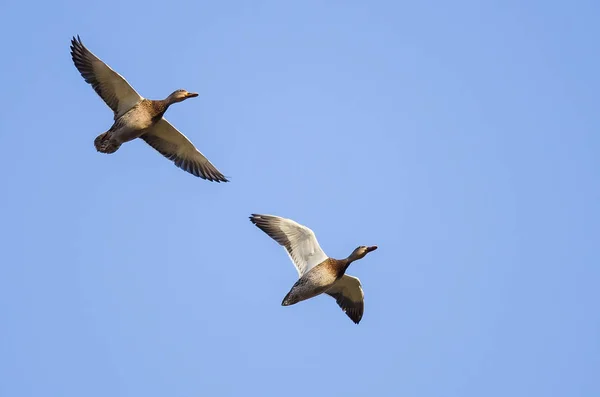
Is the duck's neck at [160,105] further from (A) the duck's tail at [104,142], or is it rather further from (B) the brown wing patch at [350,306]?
(B) the brown wing patch at [350,306]

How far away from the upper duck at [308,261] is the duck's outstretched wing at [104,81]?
3.32 metres

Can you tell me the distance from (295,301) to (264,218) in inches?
70.3

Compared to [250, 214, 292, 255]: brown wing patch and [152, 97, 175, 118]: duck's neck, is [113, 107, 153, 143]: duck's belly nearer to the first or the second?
[152, 97, 175, 118]: duck's neck

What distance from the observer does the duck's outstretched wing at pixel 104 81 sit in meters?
20.9

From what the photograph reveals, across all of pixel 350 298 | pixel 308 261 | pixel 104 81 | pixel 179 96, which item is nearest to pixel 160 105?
pixel 179 96

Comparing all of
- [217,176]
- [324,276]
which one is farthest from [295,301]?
[217,176]

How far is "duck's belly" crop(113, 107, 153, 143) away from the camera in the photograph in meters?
20.9

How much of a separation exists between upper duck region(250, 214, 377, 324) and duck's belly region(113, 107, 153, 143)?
2.79 meters

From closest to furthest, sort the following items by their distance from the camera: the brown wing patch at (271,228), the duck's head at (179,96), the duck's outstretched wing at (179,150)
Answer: the brown wing patch at (271,228) → the duck's head at (179,96) → the duck's outstretched wing at (179,150)

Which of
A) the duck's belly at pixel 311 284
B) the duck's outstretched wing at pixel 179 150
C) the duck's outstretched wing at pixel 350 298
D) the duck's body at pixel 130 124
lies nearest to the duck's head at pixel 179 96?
the duck's body at pixel 130 124

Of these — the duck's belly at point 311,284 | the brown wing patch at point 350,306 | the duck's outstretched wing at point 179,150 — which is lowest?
the brown wing patch at point 350,306

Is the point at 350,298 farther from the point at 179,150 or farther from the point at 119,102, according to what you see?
the point at 119,102

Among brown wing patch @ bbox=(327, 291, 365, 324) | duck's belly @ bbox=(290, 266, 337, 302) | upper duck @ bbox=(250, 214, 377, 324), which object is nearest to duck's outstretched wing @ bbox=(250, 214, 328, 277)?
upper duck @ bbox=(250, 214, 377, 324)

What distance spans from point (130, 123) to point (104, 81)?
974 mm
